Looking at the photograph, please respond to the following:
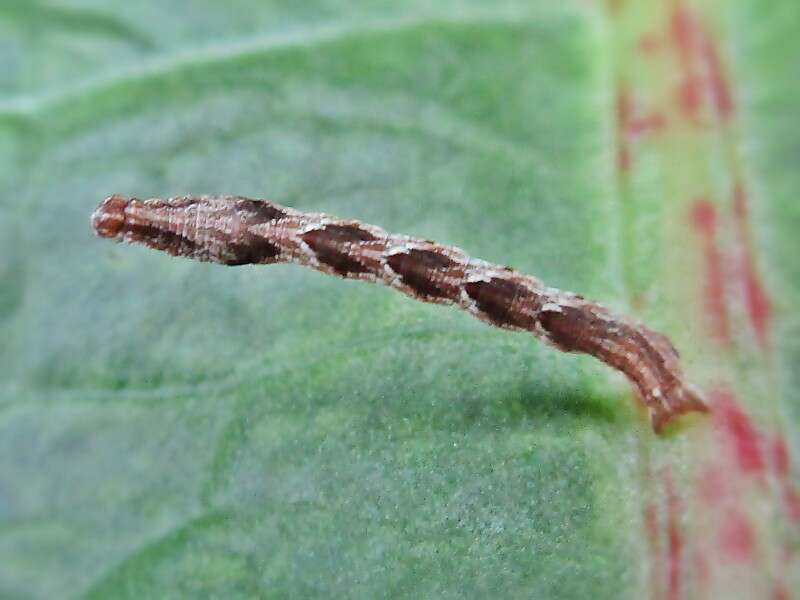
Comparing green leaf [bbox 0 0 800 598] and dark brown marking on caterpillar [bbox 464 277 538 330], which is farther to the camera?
dark brown marking on caterpillar [bbox 464 277 538 330]

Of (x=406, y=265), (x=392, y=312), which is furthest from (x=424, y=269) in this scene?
(x=392, y=312)

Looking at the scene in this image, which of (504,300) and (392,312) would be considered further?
(392,312)

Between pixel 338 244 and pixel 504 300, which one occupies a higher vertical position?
pixel 338 244

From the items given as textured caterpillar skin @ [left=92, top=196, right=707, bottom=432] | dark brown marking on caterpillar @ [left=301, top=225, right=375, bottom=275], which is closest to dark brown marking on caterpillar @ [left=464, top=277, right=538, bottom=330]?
textured caterpillar skin @ [left=92, top=196, right=707, bottom=432]

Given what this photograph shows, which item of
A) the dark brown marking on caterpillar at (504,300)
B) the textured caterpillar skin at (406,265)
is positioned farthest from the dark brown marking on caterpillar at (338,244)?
the dark brown marking on caterpillar at (504,300)

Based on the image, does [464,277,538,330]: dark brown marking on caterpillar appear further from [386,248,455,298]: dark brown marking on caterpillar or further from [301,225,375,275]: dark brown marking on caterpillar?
[301,225,375,275]: dark brown marking on caterpillar

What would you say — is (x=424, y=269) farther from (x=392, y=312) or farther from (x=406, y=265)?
(x=392, y=312)

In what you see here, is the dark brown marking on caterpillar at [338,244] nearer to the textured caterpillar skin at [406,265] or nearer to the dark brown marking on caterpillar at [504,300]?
the textured caterpillar skin at [406,265]
